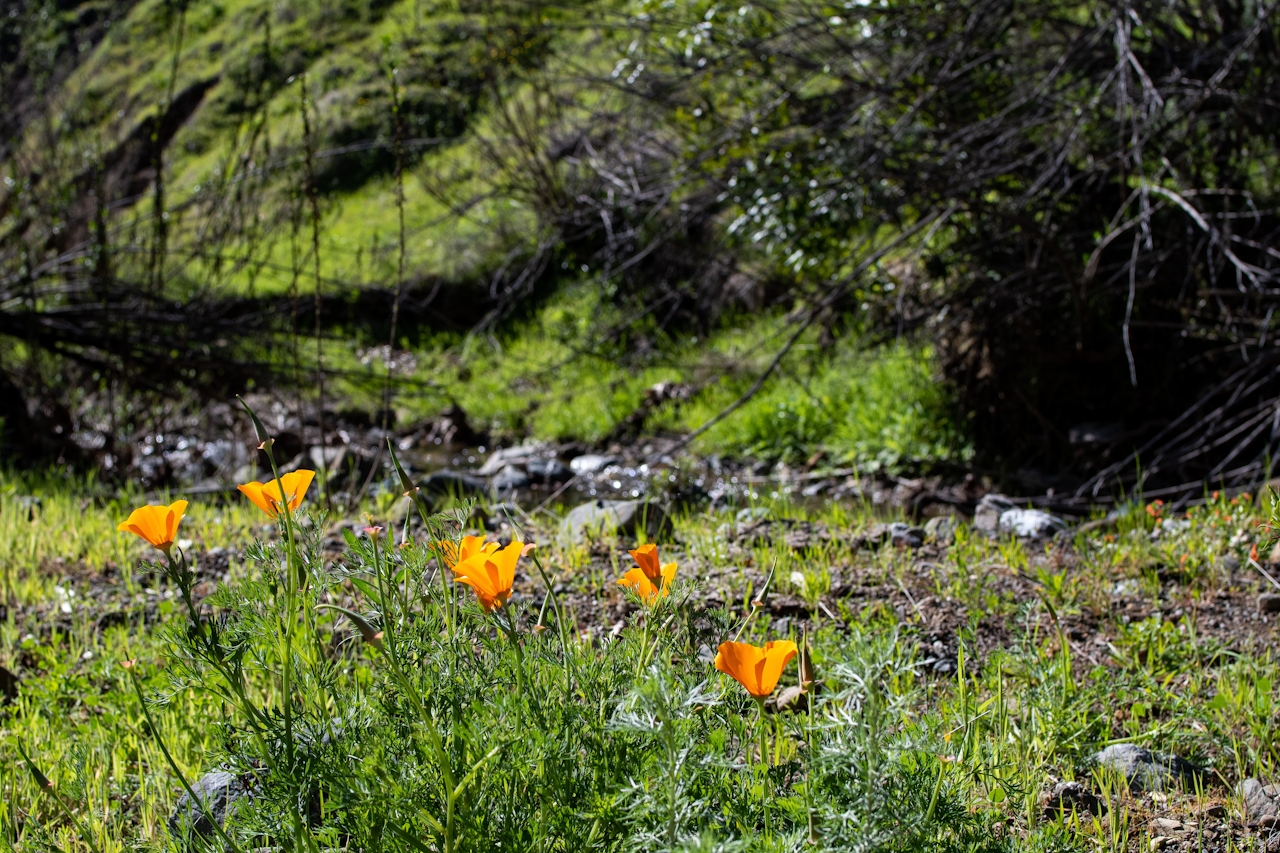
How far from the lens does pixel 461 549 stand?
1277 millimetres

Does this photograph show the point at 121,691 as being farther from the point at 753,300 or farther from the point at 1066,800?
the point at 753,300

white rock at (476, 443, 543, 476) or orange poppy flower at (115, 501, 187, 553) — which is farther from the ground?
orange poppy flower at (115, 501, 187, 553)

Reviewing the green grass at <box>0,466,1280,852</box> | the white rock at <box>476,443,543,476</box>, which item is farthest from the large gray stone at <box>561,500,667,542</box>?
the white rock at <box>476,443,543,476</box>

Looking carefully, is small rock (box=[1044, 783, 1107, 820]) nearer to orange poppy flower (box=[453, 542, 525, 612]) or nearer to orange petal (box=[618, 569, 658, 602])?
orange petal (box=[618, 569, 658, 602])

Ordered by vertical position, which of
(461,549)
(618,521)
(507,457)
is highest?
(461,549)

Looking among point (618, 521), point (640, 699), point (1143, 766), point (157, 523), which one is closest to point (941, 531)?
point (618, 521)

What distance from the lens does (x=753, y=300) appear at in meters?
7.17

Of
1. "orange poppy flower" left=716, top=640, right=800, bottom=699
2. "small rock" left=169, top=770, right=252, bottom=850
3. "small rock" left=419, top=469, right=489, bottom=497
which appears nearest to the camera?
"orange poppy flower" left=716, top=640, right=800, bottom=699

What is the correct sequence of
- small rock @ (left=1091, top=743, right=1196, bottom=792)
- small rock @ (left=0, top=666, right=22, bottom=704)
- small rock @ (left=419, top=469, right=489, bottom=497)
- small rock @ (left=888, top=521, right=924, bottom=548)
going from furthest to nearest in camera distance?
small rock @ (left=419, top=469, right=489, bottom=497) < small rock @ (left=888, top=521, right=924, bottom=548) < small rock @ (left=0, top=666, right=22, bottom=704) < small rock @ (left=1091, top=743, right=1196, bottom=792)

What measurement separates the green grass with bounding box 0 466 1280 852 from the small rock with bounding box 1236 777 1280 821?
29 mm

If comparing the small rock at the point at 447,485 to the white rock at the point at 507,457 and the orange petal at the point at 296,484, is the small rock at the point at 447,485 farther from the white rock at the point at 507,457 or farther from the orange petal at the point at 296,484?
the orange petal at the point at 296,484

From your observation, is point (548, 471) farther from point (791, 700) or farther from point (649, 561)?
point (649, 561)

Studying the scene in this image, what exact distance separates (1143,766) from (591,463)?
427 centimetres

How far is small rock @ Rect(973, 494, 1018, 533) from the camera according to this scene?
3717 mm
